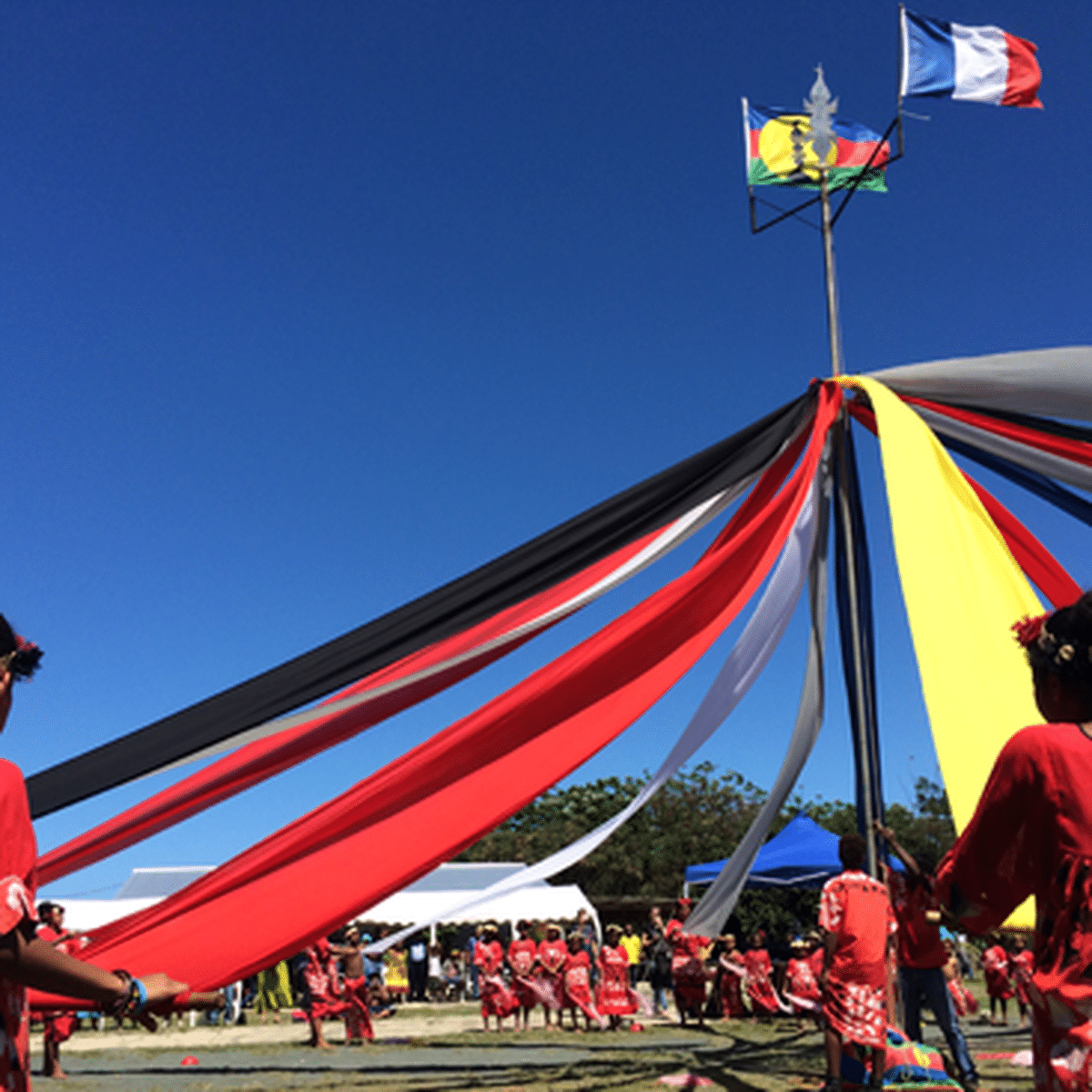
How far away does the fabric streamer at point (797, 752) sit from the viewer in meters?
7.38

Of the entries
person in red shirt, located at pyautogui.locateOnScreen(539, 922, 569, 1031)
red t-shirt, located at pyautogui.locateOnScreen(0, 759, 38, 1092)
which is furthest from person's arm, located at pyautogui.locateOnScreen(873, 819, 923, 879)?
person in red shirt, located at pyautogui.locateOnScreen(539, 922, 569, 1031)

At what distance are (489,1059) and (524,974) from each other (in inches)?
218

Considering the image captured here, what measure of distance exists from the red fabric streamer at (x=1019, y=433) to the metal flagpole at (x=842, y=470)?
61 cm

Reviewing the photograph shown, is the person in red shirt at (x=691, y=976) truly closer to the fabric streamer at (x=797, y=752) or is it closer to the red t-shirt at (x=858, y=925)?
the fabric streamer at (x=797, y=752)

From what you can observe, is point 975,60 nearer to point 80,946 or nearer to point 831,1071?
point 831,1071

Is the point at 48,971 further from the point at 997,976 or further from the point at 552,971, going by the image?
the point at 997,976

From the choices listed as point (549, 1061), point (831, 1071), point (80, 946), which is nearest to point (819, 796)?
point (549, 1061)

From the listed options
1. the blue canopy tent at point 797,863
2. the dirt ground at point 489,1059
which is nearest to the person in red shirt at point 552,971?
the dirt ground at point 489,1059

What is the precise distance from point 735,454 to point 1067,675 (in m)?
3.75

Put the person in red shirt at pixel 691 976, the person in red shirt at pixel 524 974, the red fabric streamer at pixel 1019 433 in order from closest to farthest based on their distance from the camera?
the red fabric streamer at pixel 1019 433 < the person in red shirt at pixel 691 976 < the person in red shirt at pixel 524 974

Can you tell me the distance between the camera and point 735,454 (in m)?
5.81

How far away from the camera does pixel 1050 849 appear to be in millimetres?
2061

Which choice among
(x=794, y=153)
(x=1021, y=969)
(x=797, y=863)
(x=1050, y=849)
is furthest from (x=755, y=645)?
(x=797, y=863)

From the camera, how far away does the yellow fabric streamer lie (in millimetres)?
4629
